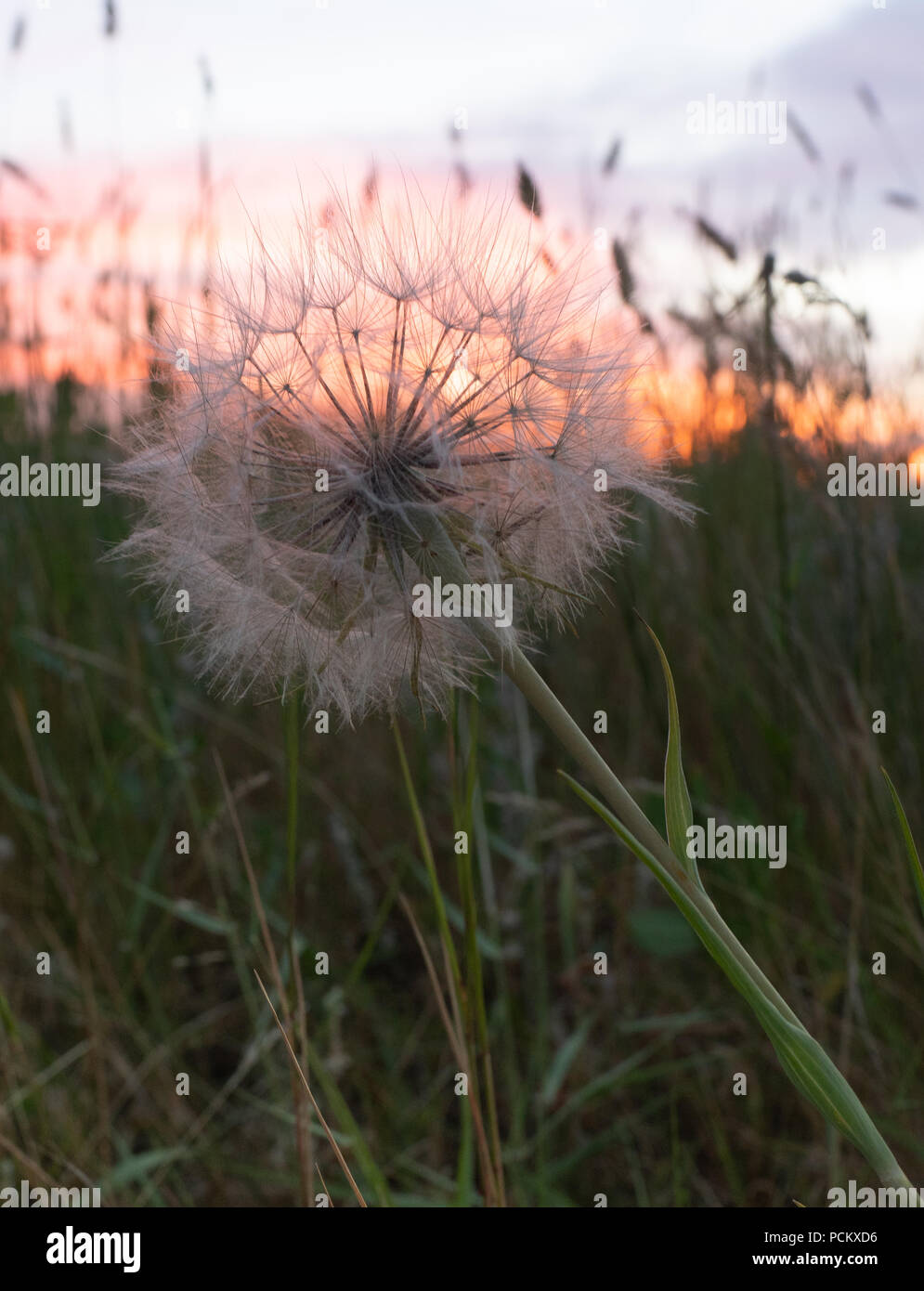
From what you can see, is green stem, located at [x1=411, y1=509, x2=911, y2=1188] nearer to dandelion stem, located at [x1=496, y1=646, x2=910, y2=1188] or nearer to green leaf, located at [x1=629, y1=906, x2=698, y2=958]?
dandelion stem, located at [x1=496, y1=646, x2=910, y2=1188]

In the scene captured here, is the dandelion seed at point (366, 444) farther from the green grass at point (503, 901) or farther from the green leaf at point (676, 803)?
the green grass at point (503, 901)

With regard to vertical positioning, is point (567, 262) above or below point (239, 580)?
above

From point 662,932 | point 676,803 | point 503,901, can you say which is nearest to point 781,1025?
point 676,803

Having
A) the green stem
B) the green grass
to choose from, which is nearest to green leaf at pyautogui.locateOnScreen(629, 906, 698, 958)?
the green grass

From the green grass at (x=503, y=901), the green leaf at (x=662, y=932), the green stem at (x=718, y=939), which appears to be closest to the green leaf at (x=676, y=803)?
the green stem at (x=718, y=939)

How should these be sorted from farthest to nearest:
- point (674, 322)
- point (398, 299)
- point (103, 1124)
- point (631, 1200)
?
point (674, 322) < point (631, 1200) < point (103, 1124) < point (398, 299)

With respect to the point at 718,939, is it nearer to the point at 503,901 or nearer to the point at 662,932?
the point at 662,932

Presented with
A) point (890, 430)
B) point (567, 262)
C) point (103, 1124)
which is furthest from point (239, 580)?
point (890, 430)

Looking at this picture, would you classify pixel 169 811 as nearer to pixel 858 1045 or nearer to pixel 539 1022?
pixel 539 1022

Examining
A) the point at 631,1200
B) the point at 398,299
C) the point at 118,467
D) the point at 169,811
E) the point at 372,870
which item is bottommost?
the point at 631,1200
